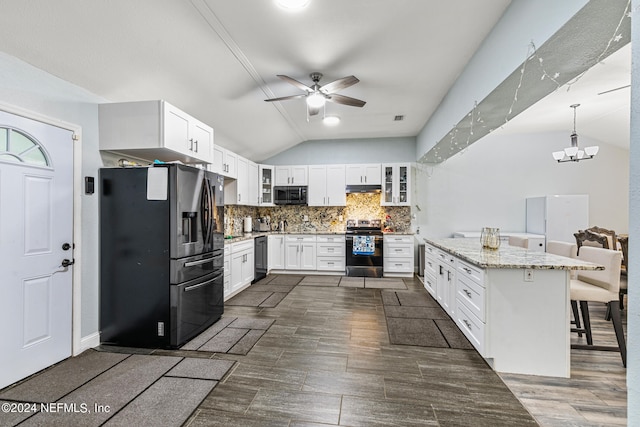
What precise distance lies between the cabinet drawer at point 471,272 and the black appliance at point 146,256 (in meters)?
2.76

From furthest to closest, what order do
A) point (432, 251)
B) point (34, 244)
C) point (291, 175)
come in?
point (291, 175) → point (432, 251) → point (34, 244)

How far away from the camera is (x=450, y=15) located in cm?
236

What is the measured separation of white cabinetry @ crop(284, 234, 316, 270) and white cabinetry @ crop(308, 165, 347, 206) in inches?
32.2

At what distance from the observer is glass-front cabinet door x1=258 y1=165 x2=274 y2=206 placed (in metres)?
6.24

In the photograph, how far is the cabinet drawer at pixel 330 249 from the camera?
5914mm

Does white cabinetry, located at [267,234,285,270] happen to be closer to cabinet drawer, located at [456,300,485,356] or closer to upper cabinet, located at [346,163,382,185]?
upper cabinet, located at [346,163,382,185]

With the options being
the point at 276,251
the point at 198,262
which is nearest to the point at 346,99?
the point at 198,262

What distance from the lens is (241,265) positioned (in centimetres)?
468

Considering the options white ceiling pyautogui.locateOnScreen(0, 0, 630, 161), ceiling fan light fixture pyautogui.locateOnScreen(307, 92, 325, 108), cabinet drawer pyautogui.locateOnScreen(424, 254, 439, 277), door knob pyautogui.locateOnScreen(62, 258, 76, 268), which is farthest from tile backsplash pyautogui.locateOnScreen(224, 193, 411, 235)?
door knob pyautogui.locateOnScreen(62, 258, 76, 268)

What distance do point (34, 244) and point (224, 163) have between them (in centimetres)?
270

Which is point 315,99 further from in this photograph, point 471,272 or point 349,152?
point 349,152

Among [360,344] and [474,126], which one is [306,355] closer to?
[360,344]

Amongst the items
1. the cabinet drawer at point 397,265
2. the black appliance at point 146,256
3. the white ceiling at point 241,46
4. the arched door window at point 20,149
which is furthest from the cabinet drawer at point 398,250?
Answer: the arched door window at point 20,149

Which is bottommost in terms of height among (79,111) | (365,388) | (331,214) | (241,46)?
(365,388)
